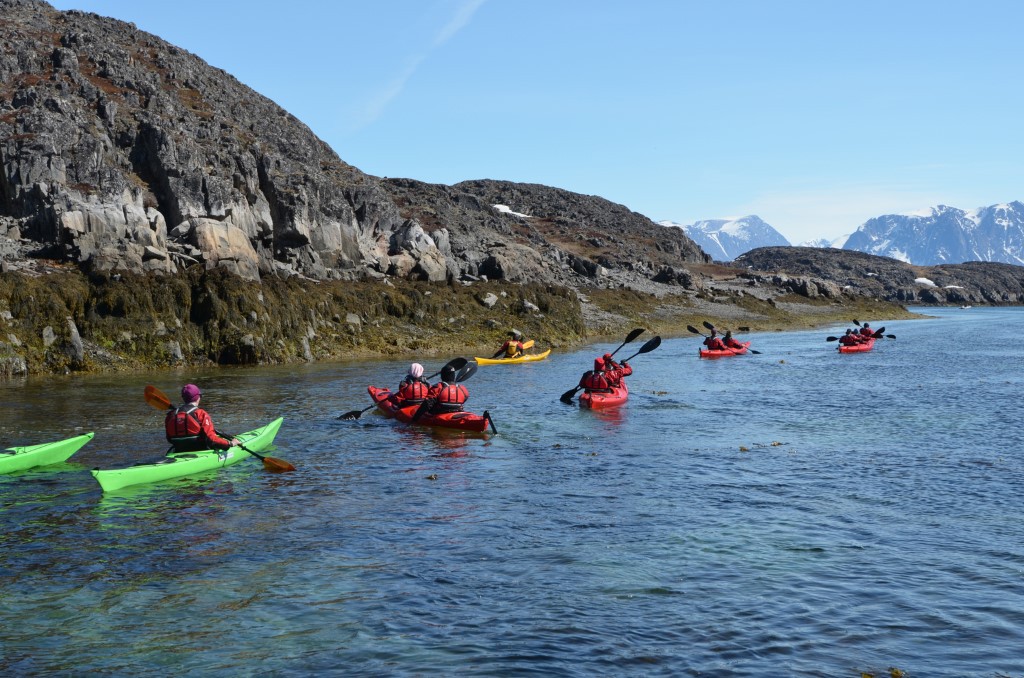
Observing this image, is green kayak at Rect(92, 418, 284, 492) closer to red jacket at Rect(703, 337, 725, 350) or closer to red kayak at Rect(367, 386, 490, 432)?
red kayak at Rect(367, 386, 490, 432)

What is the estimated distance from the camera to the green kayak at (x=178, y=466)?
53.4ft

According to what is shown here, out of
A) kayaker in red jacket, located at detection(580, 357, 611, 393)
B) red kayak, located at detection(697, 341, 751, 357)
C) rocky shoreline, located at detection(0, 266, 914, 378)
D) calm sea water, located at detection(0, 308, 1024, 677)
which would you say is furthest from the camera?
red kayak, located at detection(697, 341, 751, 357)

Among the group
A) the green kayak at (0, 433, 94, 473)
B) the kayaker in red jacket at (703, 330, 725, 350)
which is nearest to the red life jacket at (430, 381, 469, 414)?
the green kayak at (0, 433, 94, 473)

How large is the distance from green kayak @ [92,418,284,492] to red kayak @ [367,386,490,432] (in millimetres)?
4932

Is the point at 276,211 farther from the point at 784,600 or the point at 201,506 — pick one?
the point at 784,600

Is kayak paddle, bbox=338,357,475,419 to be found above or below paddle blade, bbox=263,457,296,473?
above

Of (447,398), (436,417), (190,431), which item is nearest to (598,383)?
(447,398)

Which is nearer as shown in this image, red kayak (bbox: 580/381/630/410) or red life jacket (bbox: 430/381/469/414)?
red life jacket (bbox: 430/381/469/414)

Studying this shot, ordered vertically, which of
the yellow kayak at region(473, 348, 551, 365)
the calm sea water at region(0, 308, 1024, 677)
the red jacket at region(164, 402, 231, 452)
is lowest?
the calm sea water at region(0, 308, 1024, 677)

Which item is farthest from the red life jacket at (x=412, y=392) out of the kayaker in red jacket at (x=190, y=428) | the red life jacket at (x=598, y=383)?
the kayaker in red jacket at (x=190, y=428)

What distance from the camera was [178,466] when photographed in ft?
57.9

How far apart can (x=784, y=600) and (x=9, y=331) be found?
34.4m

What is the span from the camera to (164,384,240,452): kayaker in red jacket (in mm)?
18453

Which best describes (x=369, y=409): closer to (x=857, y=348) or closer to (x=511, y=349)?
(x=511, y=349)
